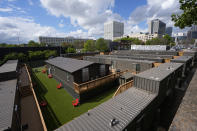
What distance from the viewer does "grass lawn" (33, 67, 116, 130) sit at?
8695 millimetres

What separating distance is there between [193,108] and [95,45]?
57.5 metres

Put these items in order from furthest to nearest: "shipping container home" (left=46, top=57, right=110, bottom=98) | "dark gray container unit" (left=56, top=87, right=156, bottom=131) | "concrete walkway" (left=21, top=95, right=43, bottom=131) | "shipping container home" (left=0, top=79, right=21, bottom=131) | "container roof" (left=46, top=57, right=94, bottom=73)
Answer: "container roof" (left=46, top=57, right=94, bottom=73) < "shipping container home" (left=46, top=57, right=110, bottom=98) < "concrete walkway" (left=21, top=95, right=43, bottom=131) < "shipping container home" (left=0, top=79, right=21, bottom=131) < "dark gray container unit" (left=56, top=87, right=156, bottom=131)

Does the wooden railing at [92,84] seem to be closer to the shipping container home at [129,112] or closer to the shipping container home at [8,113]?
the shipping container home at [129,112]

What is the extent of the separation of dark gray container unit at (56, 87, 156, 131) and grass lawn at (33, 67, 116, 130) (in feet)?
13.1

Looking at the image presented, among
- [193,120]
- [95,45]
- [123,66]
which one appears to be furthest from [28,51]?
[193,120]

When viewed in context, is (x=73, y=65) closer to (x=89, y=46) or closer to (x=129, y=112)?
(x=129, y=112)

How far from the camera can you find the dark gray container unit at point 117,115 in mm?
4879

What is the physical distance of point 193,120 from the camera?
5156mm

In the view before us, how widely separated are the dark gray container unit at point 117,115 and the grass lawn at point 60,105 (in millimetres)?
3981

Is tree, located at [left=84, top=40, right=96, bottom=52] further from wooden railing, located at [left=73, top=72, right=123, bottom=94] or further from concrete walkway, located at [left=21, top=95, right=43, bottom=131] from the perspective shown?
concrete walkway, located at [left=21, top=95, right=43, bottom=131]

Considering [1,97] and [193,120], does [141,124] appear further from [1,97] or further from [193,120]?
[1,97]

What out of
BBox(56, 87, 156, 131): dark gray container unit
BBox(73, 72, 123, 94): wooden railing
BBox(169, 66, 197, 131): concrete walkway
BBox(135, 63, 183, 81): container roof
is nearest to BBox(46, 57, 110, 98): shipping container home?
BBox(73, 72, 123, 94): wooden railing

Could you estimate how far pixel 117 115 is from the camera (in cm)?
568

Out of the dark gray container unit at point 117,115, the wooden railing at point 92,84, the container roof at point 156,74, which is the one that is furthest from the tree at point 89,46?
the dark gray container unit at point 117,115
